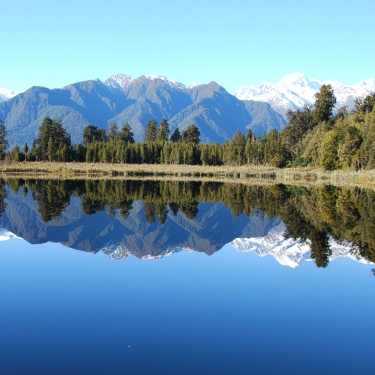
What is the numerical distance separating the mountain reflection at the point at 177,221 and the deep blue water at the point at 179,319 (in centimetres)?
249

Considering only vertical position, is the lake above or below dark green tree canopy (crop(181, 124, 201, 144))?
below

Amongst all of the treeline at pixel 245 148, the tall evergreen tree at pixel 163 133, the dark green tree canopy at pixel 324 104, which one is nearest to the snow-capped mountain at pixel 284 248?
the treeline at pixel 245 148

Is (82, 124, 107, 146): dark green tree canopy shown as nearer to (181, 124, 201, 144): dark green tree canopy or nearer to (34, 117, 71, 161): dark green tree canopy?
(34, 117, 71, 161): dark green tree canopy

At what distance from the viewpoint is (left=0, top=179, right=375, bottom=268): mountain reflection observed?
16.5 meters

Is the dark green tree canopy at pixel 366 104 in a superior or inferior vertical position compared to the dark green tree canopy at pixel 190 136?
superior

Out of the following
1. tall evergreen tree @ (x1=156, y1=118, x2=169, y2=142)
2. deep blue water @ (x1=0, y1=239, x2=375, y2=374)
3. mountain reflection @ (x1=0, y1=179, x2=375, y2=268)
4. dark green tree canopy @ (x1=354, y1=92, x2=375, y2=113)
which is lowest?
deep blue water @ (x1=0, y1=239, x2=375, y2=374)

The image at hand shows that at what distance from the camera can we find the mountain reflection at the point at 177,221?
54.2 feet

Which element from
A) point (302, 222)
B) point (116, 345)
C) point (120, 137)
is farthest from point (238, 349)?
point (120, 137)

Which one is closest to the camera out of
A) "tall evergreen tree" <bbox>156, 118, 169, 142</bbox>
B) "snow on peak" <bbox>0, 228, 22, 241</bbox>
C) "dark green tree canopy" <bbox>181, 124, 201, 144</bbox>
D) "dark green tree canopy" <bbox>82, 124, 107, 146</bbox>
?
"snow on peak" <bbox>0, 228, 22, 241</bbox>

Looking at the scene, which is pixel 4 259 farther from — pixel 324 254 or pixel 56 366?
pixel 324 254

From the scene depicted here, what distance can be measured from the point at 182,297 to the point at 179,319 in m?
1.42

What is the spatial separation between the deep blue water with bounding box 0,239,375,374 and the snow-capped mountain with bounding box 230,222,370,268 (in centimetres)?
89

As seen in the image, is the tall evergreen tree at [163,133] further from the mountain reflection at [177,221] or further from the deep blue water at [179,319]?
the deep blue water at [179,319]

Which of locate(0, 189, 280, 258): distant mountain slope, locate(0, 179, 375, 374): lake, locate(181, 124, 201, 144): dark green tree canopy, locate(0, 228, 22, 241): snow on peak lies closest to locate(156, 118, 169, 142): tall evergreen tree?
locate(181, 124, 201, 144): dark green tree canopy
